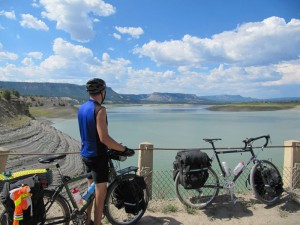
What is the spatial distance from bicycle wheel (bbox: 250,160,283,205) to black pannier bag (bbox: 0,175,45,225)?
3.13 meters

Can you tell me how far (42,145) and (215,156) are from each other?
24851 millimetres

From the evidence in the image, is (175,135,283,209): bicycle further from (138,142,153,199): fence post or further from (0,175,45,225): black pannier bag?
(0,175,45,225): black pannier bag

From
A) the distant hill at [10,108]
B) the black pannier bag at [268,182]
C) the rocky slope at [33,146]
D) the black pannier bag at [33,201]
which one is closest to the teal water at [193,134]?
the rocky slope at [33,146]

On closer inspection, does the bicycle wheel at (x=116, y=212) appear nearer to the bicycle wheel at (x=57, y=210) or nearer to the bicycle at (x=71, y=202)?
the bicycle at (x=71, y=202)

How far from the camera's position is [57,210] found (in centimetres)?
402

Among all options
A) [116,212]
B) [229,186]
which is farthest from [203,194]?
[116,212]

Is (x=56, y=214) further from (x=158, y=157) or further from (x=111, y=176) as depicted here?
(x=158, y=157)

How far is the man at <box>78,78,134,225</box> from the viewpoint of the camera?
11.8 feet

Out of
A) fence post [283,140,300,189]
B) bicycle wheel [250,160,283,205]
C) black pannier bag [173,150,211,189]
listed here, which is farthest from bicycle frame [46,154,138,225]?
fence post [283,140,300,189]

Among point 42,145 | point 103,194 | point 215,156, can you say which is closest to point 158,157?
point 42,145

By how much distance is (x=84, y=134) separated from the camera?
3738 mm

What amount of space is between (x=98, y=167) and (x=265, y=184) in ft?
9.08

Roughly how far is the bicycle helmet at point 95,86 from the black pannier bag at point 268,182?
2.90 meters

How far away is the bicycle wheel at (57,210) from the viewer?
3.74 m
